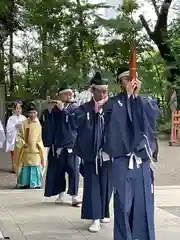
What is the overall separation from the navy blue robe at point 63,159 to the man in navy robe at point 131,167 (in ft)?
7.86

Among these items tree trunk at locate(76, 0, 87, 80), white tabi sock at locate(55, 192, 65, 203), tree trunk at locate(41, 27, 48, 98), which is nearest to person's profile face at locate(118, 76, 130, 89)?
white tabi sock at locate(55, 192, 65, 203)

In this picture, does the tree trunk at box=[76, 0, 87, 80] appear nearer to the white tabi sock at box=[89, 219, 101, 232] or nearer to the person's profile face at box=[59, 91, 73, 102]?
the person's profile face at box=[59, 91, 73, 102]

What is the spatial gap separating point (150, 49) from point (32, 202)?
1132 centimetres

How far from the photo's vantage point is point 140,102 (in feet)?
15.6

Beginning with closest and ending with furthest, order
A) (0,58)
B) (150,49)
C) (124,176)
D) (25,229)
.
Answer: (124,176) → (25,229) → (150,49) → (0,58)

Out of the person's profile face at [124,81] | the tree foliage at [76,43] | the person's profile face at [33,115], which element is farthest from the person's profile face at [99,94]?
the tree foliage at [76,43]

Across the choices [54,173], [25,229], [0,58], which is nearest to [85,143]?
[25,229]

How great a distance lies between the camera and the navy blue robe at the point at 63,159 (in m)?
7.13

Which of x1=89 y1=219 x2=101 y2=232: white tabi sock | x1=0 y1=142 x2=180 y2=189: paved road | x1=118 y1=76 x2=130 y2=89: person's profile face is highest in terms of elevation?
x1=118 y1=76 x2=130 y2=89: person's profile face

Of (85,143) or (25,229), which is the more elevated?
(85,143)

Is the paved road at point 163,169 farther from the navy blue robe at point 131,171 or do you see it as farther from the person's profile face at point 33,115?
the navy blue robe at point 131,171

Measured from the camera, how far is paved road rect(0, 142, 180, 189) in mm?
9727

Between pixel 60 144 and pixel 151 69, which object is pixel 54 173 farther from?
pixel 151 69

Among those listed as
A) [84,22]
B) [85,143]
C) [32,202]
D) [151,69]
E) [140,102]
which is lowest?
[32,202]
